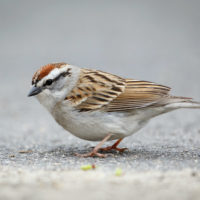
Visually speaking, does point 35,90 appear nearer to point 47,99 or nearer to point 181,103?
point 47,99

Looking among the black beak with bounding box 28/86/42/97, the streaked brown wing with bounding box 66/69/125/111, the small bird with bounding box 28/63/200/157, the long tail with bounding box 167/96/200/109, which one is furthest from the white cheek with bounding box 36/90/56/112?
the long tail with bounding box 167/96/200/109

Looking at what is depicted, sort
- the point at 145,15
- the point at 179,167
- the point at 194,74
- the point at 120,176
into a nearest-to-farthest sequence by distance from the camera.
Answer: the point at 120,176 → the point at 179,167 → the point at 194,74 → the point at 145,15

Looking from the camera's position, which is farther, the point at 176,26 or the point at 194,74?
the point at 176,26

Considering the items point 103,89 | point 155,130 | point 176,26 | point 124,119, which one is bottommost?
point 155,130

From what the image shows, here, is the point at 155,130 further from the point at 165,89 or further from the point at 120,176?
the point at 120,176

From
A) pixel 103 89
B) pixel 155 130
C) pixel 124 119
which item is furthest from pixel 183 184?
pixel 155 130

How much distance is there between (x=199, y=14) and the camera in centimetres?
2275

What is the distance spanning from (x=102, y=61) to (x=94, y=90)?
9972mm

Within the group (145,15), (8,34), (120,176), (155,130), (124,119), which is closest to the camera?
(120,176)

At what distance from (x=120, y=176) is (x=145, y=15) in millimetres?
18412

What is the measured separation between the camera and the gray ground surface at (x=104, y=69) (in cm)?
506

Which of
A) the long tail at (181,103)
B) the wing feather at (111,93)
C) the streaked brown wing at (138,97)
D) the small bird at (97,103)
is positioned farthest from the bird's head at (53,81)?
the long tail at (181,103)

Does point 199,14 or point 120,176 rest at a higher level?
point 199,14

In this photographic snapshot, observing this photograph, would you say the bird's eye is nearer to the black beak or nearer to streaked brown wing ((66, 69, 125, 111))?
the black beak
